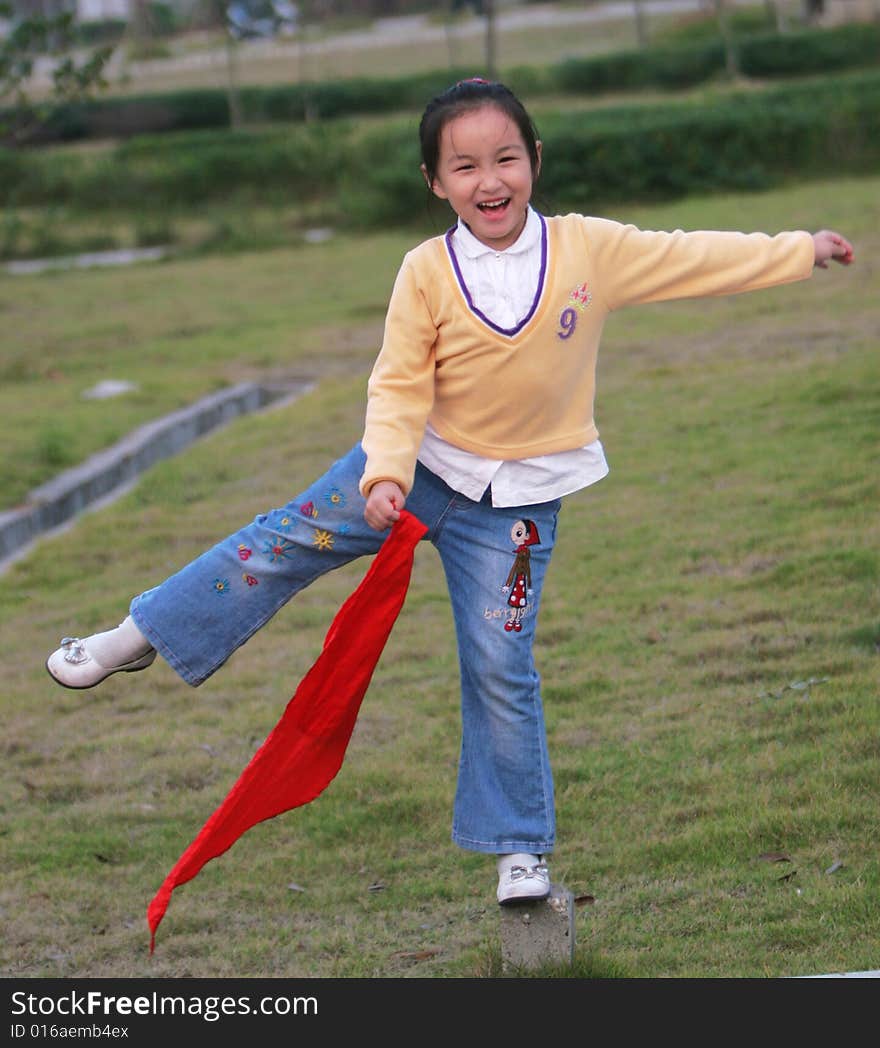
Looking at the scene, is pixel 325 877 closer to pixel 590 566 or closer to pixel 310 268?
pixel 590 566

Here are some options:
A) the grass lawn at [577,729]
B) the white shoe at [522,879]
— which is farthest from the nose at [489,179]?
the grass lawn at [577,729]

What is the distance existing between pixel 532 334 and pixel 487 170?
34 cm

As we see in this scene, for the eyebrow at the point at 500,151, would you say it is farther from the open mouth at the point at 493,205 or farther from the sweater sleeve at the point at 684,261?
the sweater sleeve at the point at 684,261

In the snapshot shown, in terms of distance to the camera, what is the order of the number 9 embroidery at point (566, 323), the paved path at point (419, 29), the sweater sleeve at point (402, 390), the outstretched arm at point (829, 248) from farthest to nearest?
the paved path at point (419, 29) < the outstretched arm at point (829, 248) < the number 9 embroidery at point (566, 323) < the sweater sleeve at point (402, 390)

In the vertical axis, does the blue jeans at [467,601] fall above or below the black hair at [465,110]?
below

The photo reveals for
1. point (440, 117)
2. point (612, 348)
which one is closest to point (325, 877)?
point (440, 117)

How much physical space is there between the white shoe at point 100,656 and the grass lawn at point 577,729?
2.36ft

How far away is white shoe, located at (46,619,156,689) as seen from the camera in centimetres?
333

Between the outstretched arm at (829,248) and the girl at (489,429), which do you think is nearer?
the girl at (489,429)

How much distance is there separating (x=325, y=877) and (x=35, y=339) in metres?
11.1

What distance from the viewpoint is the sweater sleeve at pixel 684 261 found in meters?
3.23

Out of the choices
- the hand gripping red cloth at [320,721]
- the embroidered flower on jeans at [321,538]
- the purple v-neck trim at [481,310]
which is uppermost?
the purple v-neck trim at [481,310]

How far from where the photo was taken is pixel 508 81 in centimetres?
3256

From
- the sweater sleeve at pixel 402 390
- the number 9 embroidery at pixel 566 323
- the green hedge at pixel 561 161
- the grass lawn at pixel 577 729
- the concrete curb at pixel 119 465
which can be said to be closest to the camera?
the sweater sleeve at pixel 402 390
